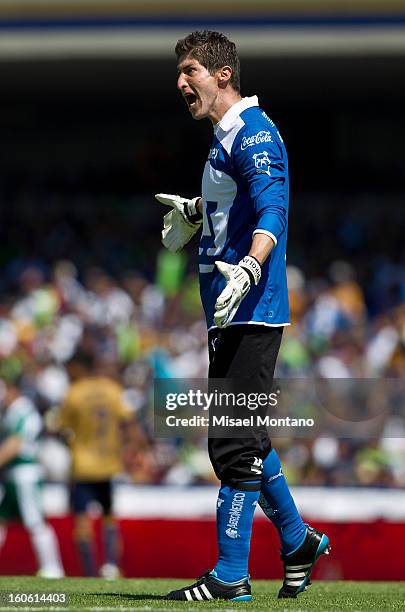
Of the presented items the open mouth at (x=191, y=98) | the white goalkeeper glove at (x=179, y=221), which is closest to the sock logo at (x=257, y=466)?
the white goalkeeper glove at (x=179, y=221)

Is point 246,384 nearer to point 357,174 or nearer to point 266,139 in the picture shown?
point 266,139

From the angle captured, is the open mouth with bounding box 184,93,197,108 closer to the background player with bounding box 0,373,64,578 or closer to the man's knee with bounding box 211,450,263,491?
the man's knee with bounding box 211,450,263,491

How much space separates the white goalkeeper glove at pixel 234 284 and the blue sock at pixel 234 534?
0.76m

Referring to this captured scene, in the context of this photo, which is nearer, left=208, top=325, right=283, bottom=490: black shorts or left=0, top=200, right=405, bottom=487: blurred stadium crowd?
left=208, top=325, right=283, bottom=490: black shorts

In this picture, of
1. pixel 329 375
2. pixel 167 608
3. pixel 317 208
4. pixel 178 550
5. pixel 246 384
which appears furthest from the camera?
pixel 317 208

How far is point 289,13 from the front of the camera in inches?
676

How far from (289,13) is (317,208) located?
3262mm

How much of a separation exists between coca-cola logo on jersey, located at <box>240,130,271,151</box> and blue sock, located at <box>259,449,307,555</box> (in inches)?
52.1

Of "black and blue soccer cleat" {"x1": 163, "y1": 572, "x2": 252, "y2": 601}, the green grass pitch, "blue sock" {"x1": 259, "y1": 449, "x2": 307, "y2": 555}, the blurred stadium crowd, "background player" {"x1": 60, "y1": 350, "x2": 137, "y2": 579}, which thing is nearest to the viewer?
the green grass pitch

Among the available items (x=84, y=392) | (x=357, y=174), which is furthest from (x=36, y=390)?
(x=357, y=174)

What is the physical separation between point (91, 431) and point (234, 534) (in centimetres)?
635

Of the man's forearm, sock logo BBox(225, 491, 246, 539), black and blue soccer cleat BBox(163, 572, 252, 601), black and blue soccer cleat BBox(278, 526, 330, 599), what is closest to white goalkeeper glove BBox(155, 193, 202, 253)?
the man's forearm

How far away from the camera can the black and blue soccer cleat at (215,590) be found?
5238 mm

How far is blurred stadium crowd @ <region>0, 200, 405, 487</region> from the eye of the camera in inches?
492
